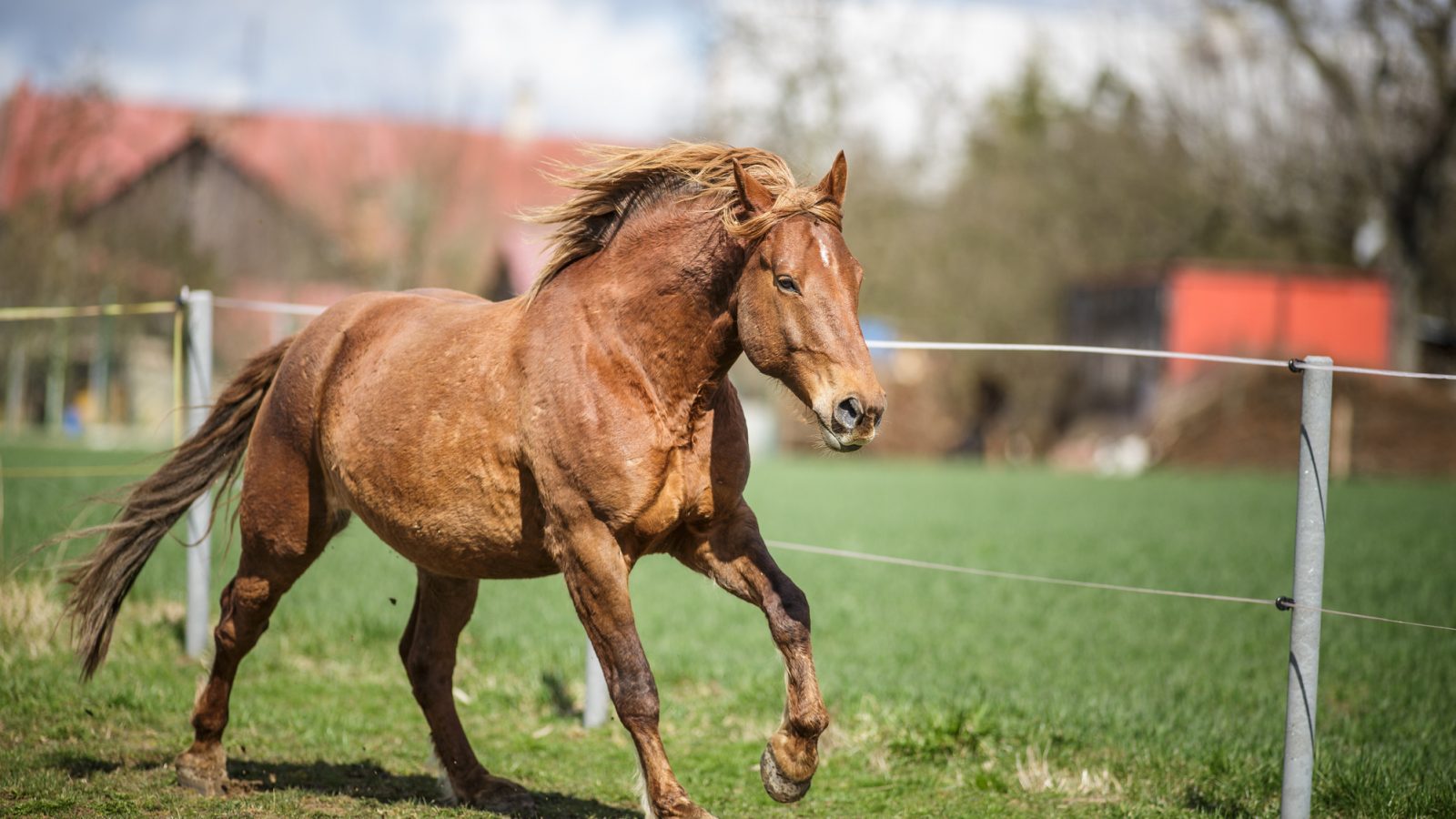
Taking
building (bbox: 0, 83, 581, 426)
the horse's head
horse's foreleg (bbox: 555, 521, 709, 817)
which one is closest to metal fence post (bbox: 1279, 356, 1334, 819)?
the horse's head

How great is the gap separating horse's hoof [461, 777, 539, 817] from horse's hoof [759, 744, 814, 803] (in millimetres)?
1326

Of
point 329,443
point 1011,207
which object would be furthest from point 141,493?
point 1011,207

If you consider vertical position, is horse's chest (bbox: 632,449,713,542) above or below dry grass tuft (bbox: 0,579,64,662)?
above

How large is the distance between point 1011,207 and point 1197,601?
30.8 m

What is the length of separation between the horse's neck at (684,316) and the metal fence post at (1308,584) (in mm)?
2108

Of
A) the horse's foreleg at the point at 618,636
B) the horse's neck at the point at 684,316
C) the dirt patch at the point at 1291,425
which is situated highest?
the horse's neck at the point at 684,316

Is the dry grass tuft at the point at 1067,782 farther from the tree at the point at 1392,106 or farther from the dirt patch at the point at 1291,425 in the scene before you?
the tree at the point at 1392,106

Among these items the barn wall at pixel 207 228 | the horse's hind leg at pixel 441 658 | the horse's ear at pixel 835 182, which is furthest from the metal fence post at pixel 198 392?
the barn wall at pixel 207 228

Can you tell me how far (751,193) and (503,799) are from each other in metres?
2.80

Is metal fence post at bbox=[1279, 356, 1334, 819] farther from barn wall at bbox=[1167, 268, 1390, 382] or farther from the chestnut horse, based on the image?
barn wall at bbox=[1167, 268, 1390, 382]

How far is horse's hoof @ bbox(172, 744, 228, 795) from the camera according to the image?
5.11 metres

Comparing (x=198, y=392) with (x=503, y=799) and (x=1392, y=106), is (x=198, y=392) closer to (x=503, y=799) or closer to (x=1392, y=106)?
(x=503, y=799)

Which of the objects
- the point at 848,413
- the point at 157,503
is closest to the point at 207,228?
the point at 157,503

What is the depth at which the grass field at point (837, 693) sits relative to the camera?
209 inches
